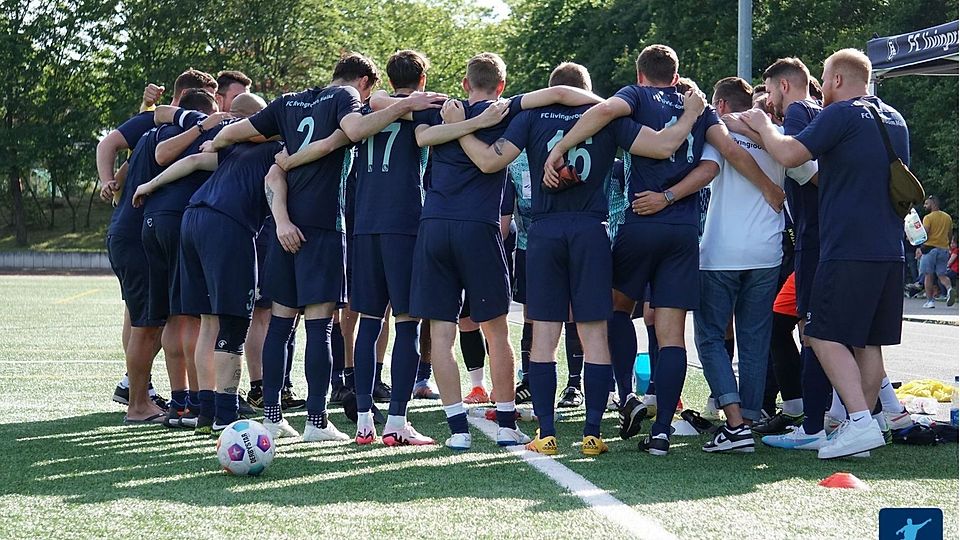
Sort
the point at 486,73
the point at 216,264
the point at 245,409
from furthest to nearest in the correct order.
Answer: the point at 245,409, the point at 216,264, the point at 486,73

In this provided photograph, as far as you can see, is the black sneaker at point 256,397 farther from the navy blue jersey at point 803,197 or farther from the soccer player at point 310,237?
the navy blue jersey at point 803,197

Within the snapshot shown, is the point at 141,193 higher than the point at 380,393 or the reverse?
higher

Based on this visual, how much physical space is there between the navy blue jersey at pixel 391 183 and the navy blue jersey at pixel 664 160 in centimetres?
117

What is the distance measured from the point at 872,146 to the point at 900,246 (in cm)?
55

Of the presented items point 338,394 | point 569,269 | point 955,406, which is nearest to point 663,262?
point 569,269

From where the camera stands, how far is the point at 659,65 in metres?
6.87

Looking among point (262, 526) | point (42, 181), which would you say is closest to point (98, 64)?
point (42, 181)

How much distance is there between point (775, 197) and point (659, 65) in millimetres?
1008

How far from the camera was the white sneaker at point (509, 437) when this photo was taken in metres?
7.00

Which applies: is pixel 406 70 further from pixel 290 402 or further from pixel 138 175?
pixel 290 402

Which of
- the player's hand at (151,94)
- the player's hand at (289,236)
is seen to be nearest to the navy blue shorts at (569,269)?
the player's hand at (289,236)

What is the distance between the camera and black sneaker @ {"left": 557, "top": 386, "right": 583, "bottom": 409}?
8.88 m

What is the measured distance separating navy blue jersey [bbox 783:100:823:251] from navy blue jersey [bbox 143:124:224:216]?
3384 mm

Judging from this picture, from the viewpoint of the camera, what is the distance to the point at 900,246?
6625 millimetres
